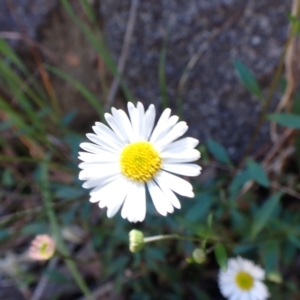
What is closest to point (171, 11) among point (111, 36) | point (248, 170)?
point (111, 36)

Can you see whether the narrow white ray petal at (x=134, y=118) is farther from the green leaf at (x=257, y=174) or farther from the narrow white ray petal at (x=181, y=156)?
the green leaf at (x=257, y=174)

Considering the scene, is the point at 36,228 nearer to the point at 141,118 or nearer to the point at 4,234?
the point at 4,234

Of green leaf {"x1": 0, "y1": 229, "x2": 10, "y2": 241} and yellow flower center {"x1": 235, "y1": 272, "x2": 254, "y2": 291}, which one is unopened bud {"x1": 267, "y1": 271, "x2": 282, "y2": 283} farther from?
green leaf {"x1": 0, "y1": 229, "x2": 10, "y2": 241}

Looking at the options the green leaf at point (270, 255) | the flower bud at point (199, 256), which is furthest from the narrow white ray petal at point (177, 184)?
the green leaf at point (270, 255)

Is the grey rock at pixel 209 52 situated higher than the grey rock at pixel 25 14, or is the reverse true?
the grey rock at pixel 25 14

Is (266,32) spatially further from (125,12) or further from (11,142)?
(11,142)

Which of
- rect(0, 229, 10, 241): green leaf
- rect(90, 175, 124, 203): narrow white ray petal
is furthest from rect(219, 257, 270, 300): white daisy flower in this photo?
rect(0, 229, 10, 241): green leaf

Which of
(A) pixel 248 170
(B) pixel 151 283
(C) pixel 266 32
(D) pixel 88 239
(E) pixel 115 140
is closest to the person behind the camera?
(E) pixel 115 140
